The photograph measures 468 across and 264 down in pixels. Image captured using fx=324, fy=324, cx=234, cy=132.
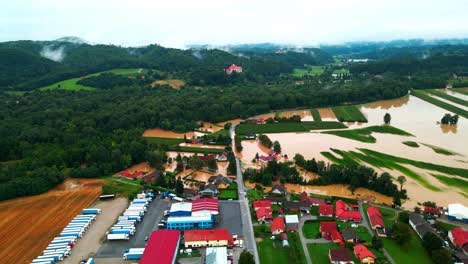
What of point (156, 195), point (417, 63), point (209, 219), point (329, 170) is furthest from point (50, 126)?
point (417, 63)

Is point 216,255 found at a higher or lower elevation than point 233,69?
lower

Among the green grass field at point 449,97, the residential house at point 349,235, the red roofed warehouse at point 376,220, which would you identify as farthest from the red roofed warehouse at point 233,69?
the residential house at point 349,235

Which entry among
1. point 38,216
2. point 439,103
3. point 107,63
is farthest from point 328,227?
point 107,63

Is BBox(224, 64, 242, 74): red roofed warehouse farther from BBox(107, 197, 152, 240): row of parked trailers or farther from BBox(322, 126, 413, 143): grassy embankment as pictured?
BBox(107, 197, 152, 240): row of parked trailers

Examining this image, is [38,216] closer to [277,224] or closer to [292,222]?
[277,224]

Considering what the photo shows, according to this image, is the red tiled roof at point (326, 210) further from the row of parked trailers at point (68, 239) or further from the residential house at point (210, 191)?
the row of parked trailers at point (68, 239)

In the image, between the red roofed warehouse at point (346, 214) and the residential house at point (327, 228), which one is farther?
the red roofed warehouse at point (346, 214)

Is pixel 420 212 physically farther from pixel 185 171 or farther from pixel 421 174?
pixel 185 171

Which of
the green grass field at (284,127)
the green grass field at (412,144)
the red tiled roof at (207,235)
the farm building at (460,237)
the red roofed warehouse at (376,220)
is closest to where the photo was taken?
the farm building at (460,237)
